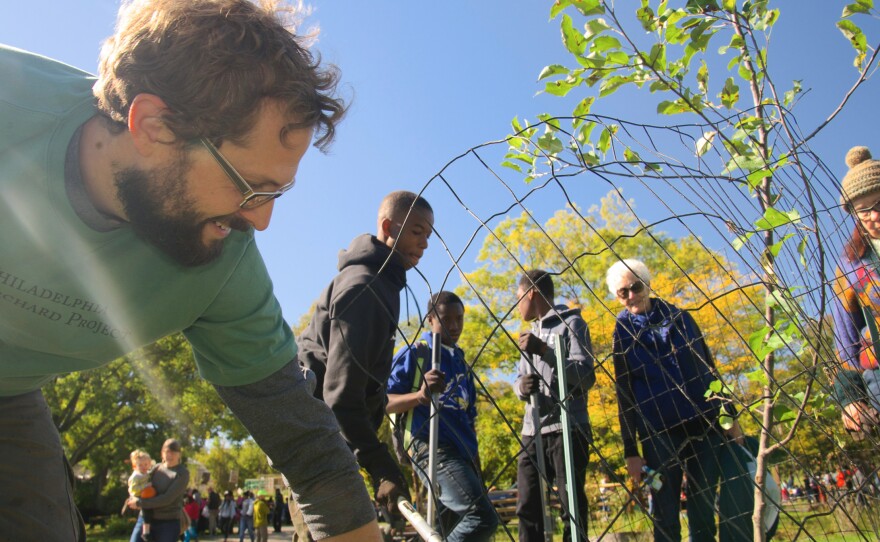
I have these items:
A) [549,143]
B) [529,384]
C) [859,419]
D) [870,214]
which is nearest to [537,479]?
[529,384]

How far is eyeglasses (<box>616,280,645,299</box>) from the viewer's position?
353cm

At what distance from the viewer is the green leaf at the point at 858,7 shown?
1.55 metres

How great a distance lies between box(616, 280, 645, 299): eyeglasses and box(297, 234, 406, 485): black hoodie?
142 cm

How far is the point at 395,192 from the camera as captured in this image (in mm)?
3328

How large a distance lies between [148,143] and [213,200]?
7.3 inches

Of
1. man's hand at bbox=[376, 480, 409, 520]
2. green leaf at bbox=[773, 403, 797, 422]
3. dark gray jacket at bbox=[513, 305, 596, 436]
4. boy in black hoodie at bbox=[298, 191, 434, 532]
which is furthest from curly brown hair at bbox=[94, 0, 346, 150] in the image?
dark gray jacket at bbox=[513, 305, 596, 436]

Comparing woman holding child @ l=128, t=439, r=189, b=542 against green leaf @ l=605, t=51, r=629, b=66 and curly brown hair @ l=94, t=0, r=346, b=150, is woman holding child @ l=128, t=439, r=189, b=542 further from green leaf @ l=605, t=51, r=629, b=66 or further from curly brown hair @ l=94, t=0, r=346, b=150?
green leaf @ l=605, t=51, r=629, b=66

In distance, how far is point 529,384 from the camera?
11.6 ft

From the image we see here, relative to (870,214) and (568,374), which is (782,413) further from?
(568,374)

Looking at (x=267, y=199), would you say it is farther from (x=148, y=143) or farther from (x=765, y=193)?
(x=765, y=193)

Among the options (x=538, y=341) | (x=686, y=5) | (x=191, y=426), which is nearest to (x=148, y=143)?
(x=686, y=5)

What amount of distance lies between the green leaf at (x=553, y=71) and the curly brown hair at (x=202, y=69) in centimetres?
67

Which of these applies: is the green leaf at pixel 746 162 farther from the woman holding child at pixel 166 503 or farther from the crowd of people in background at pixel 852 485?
the woman holding child at pixel 166 503

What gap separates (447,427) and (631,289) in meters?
1.29
